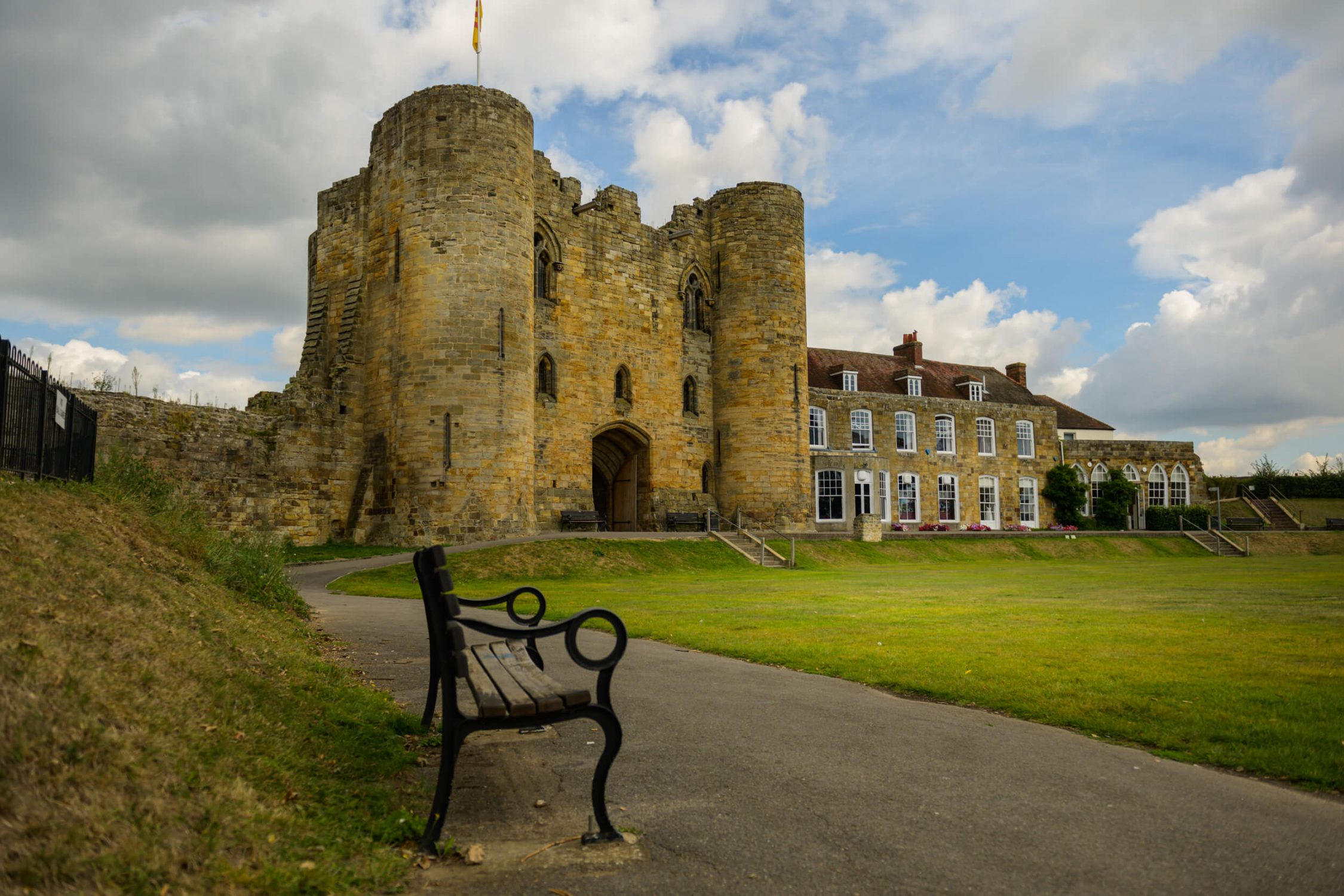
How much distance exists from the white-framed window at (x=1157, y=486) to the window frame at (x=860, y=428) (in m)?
18.2

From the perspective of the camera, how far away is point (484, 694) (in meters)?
3.87

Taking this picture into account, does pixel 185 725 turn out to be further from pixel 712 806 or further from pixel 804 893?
pixel 804 893

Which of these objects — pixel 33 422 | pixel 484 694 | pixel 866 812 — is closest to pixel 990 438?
pixel 33 422

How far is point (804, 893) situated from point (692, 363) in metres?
30.4

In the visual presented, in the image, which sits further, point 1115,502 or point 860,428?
point 1115,502

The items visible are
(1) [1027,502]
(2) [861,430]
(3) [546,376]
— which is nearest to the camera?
(3) [546,376]

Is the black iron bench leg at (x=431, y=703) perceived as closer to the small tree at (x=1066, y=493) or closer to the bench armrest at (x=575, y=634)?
the bench armrest at (x=575, y=634)

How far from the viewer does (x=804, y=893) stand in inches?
130

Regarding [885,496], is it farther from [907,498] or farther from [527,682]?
[527,682]

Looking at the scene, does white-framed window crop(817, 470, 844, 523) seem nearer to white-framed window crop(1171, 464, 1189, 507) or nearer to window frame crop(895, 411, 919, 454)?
window frame crop(895, 411, 919, 454)

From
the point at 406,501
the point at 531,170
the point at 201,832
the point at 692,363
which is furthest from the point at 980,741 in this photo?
the point at 692,363

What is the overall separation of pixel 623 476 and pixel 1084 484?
26.8 meters

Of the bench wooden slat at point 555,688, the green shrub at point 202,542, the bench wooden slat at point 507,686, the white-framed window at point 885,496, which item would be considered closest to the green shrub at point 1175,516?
the white-framed window at point 885,496

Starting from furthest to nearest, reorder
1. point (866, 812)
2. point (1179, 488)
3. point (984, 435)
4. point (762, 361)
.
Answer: point (1179, 488) < point (984, 435) < point (762, 361) < point (866, 812)
